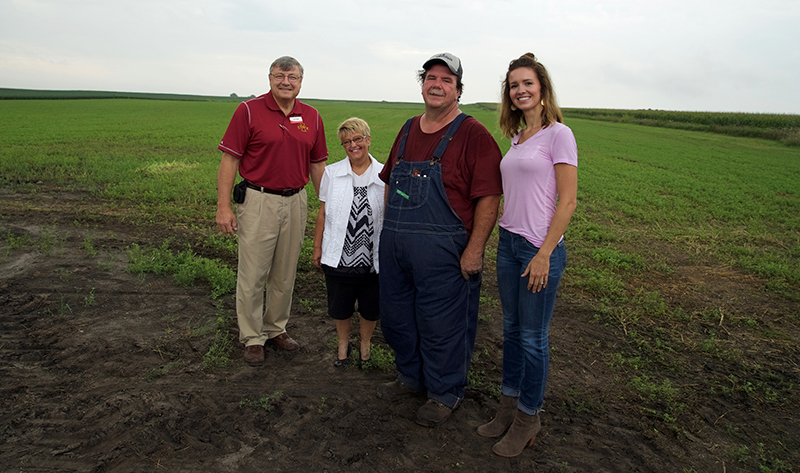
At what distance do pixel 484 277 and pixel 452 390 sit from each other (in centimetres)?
321

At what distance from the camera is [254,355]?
4230 millimetres

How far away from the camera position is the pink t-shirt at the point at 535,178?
2.82 meters

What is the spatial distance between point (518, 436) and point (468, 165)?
1701mm

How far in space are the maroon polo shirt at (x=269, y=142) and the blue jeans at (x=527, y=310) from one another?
187 centimetres

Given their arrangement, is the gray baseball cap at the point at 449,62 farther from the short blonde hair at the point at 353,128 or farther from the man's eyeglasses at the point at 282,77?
the man's eyeglasses at the point at 282,77

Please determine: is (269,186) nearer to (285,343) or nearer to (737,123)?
(285,343)

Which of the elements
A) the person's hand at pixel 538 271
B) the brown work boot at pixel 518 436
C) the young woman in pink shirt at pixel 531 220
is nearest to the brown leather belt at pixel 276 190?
the young woman in pink shirt at pixel 531 220

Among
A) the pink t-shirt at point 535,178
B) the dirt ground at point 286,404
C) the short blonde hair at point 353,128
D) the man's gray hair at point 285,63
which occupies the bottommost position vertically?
the dirt ground at point 286,404

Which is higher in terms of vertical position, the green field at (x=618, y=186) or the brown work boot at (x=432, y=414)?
the green field at (x=618, y=186)

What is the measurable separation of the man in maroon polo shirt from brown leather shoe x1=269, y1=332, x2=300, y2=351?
1 centimetres

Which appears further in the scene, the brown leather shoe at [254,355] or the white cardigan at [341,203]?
the brown leather shoe at [254,355]

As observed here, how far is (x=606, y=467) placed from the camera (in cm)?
313

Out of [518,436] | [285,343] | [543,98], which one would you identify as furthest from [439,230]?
[285,343]

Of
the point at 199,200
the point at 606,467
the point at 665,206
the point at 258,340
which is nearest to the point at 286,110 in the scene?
the point at 258,340
